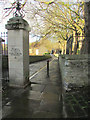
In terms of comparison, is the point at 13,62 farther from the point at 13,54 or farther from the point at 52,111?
the point at 52,111

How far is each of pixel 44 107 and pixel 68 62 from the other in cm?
229

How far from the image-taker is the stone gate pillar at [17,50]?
173 inches

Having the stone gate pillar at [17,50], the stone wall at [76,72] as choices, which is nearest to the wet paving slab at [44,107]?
the stone wall at [76,72]

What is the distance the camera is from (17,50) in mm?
4469

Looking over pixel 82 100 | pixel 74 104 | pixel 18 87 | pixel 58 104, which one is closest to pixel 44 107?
pixel 58 104

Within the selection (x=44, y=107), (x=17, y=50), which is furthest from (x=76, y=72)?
(x=17, y=50)

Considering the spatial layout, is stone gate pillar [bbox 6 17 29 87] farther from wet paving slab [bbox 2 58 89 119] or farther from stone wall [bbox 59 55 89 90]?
stone wall [bbox 59 55 89 90]

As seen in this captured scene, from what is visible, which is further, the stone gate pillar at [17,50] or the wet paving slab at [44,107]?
the stone gate pillar at [17,50]

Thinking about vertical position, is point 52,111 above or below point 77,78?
below

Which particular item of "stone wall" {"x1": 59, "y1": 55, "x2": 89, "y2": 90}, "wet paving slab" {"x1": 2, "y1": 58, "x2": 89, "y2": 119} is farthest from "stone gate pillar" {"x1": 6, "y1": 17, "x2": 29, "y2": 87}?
"stone wall" {"x1": 59, "y1": 55, "x2": 89, "y2": 90}

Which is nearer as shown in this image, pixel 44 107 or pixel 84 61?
pixel 44 107

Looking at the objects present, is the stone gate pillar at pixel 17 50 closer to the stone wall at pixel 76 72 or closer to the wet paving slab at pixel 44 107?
the wet paving slab at pixel 44 107

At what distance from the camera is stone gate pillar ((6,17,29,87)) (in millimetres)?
4395

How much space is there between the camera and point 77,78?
4.37 meters
